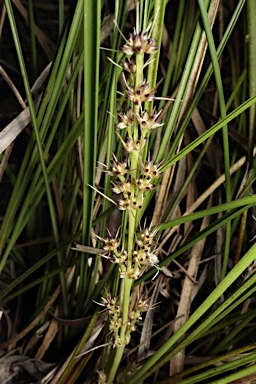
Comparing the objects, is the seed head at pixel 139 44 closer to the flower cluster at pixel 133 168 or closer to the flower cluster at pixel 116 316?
the flower cluster at pixel 133 168

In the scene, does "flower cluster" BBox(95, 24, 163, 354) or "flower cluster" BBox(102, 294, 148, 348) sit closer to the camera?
"flower cluster" BBox(95, 24, 163, 354)

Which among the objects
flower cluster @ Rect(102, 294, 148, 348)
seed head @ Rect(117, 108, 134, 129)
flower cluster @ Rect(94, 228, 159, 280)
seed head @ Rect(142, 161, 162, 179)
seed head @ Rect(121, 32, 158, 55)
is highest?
seed head @ Rect(121, 32, 158, 55)

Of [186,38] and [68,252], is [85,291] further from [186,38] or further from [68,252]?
[186,38]

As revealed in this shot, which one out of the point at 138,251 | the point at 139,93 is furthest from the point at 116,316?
the point at 139,93

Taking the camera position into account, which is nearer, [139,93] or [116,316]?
[139,93]

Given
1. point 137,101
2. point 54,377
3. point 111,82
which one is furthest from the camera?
point 54,377

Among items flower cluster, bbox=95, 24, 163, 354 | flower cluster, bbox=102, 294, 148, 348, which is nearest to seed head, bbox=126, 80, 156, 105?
flower cluster, bbox=95, 24, 163, 354

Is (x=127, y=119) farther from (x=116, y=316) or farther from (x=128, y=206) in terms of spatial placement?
(x=116, y=316)

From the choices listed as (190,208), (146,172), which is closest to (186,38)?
(190,208)

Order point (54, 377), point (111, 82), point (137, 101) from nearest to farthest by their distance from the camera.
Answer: point (137, 101)
point (111, 82)
point (54, 377)

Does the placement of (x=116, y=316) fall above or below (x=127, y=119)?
below

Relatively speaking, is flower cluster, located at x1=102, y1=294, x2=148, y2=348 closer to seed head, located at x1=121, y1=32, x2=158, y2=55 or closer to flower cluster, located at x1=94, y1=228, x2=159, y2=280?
flower cluster, located at x1=94, y1=228, x2=159, y2=280
